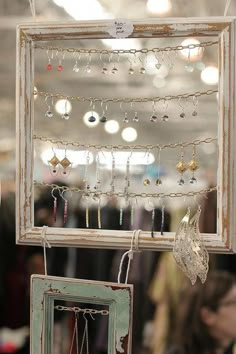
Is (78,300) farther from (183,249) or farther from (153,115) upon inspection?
(153,115)

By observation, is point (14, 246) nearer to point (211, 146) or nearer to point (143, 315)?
point (143, 315)

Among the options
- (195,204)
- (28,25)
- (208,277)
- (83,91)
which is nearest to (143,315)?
(208,277)

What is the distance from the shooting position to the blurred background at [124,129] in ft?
2.83

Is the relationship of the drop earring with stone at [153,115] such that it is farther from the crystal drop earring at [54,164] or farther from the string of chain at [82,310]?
the string of chain at [82,310]

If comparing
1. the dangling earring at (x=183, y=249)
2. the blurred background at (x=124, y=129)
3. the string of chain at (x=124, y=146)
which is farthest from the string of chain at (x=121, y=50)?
the dangling earring at (x=183, y=249)

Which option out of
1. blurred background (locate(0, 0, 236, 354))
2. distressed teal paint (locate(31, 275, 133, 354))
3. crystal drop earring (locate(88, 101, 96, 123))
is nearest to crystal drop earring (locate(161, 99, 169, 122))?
blurred background (locate(0, 0, 236, 354))

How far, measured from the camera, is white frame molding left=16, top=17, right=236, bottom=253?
2.69ft

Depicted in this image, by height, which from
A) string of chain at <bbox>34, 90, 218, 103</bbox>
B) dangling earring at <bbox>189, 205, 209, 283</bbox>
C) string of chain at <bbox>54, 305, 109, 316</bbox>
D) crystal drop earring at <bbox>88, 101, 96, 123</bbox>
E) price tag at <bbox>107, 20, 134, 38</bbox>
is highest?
price tag at <bbox>107, 20, 134, 38</bbox>

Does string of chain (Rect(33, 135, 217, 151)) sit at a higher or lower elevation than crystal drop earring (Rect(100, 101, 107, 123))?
lower

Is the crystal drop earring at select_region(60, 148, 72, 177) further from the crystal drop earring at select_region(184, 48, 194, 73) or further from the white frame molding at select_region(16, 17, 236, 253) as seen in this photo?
the crystal drop earring at select_region(184, 48, 194, 73)

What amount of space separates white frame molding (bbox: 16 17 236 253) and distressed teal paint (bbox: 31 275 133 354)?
7 cm

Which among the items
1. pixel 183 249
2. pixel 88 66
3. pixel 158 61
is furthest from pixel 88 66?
pixel 183 249

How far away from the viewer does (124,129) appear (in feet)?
2.91

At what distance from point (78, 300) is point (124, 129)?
0.90ft
